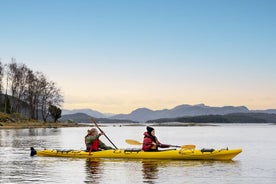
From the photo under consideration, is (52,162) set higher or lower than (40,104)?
lower

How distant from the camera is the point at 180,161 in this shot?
28.8 m

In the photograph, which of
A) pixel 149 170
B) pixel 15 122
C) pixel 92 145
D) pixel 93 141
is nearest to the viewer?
pixel 149 170

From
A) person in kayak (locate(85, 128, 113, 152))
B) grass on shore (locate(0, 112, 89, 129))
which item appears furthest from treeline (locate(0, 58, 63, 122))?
person in kayak (locate(85, 128, 113, 152))

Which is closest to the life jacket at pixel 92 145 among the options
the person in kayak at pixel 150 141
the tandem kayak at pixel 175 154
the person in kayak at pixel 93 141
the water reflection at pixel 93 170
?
the person in kayak at pixel 93 141

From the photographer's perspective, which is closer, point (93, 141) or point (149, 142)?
point (149, 142)

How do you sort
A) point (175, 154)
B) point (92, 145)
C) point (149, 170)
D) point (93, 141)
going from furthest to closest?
point (92, 145), point (93, 141), point (175, 154), point (149, 170)

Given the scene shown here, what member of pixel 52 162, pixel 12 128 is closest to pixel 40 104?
pixel 12 128

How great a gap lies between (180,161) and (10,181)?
11494 mm

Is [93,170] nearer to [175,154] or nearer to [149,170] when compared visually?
[149,170]

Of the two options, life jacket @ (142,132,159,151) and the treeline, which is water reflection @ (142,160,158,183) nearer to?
life jacket @ (142,132,159,151)

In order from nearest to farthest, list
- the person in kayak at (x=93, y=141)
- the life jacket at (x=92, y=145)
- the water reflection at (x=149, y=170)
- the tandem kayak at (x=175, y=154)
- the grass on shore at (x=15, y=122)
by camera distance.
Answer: the water reflection at (x=149, y=170) → the tandem kayak at (x=175, y=154) → the person in kayak at (x=93, y=141) → the life jacket at (x=92, y=145) → the grass on shore at (x=15, y=122)

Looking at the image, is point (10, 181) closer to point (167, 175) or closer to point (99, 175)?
point (99, 175)

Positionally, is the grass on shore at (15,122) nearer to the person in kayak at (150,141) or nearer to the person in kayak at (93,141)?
the person in kayak at (93,141)

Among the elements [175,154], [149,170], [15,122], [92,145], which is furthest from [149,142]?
[15,122]
